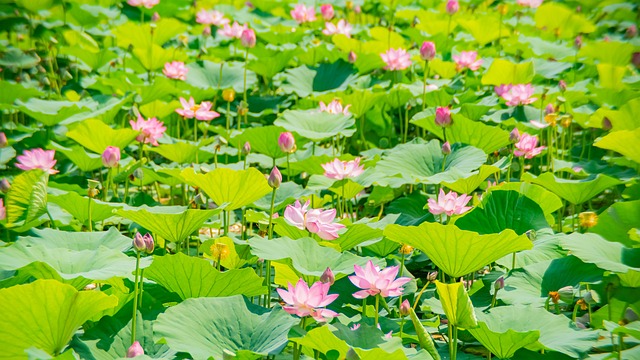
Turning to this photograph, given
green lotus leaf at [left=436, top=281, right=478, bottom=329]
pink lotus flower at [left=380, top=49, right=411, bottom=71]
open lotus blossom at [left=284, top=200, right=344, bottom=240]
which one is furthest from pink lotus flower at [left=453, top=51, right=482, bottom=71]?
green lotus leaf at [left=436, top=281, right=478, bottom=329]

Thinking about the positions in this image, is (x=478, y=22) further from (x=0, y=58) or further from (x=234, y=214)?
(x=0, y=58)

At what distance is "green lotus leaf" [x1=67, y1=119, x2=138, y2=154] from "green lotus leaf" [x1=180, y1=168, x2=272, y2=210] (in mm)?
597

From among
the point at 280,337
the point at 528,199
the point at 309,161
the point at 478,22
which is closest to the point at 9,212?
the point at 309,161

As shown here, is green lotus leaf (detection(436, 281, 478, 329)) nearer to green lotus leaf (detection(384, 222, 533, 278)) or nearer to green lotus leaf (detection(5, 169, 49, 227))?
green lotus leaf (detection(384, 222, 533, 278))

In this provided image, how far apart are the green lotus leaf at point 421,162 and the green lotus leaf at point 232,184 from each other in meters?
0.47

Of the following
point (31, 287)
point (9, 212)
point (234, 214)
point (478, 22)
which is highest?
point (478, 22)

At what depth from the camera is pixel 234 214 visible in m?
2.61

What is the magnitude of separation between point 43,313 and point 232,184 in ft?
2.28

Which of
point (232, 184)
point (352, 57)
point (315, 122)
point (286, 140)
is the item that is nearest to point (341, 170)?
point (286, 140)

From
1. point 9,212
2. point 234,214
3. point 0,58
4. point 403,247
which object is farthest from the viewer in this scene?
point 0,58

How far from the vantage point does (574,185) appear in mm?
2082

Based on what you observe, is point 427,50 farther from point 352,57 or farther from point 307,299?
point 307,299

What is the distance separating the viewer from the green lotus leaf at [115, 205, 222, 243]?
5.63 feet

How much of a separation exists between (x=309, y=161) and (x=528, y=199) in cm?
76
